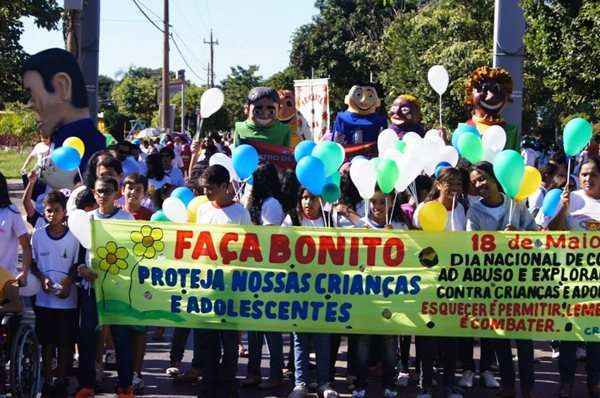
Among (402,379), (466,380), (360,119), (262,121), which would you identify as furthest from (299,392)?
(360,119)

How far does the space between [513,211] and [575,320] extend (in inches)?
32.5

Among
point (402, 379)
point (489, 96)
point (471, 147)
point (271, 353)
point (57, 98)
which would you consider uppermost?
point (489, 96)

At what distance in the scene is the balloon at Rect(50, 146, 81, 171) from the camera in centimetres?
680

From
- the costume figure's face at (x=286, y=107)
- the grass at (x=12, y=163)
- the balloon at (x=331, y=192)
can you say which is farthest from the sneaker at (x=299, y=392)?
the grass at (x=12, y=163)

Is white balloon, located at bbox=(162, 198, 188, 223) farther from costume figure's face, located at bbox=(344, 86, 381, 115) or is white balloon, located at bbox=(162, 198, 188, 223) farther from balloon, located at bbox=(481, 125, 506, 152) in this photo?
costume figure's face, located at bbox=(344, 86, 381, 115)

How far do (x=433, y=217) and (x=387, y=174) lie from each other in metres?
0.42

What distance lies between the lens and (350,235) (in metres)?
6.04

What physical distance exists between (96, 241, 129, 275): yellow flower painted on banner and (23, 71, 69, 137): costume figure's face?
2.45 meters

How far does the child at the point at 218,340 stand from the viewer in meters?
6.02

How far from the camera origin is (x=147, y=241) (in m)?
6.02

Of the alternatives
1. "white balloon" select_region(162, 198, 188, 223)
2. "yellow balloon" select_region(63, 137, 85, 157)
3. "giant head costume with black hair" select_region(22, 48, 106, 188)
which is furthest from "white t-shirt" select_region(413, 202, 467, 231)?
"giant head costume with black hair" select_region(22, 48, 106, 188)

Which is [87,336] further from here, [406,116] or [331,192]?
[406,116]

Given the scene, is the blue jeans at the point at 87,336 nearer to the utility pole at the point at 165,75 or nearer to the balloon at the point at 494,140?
the balloon at the point at 494,140

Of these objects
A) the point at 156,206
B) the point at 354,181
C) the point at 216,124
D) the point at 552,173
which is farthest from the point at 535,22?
the point at 216,124
